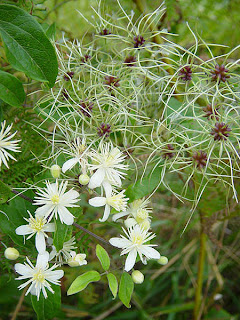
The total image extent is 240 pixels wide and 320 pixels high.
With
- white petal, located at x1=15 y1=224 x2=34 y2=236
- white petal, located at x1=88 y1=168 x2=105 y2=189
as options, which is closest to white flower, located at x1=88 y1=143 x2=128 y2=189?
white petal, located at x1=88 y1=168 x2=105 y2=189

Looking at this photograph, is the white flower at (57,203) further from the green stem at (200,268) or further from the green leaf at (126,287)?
the green stem at (200,268)

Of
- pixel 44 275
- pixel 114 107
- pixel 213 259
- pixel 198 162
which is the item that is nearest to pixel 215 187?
pixel 198 162

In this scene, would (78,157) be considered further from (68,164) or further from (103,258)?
(103,258)

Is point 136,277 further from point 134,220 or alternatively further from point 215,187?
point 215,187

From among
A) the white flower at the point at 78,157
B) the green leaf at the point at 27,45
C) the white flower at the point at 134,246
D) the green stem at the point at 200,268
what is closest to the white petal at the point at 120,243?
the white flower at the point at 134,246

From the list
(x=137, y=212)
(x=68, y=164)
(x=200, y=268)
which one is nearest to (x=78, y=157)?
(x=68, y=164)

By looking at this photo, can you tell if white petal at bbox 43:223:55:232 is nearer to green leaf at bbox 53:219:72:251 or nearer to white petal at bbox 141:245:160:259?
green leaf at bbox 53:219:72:251
